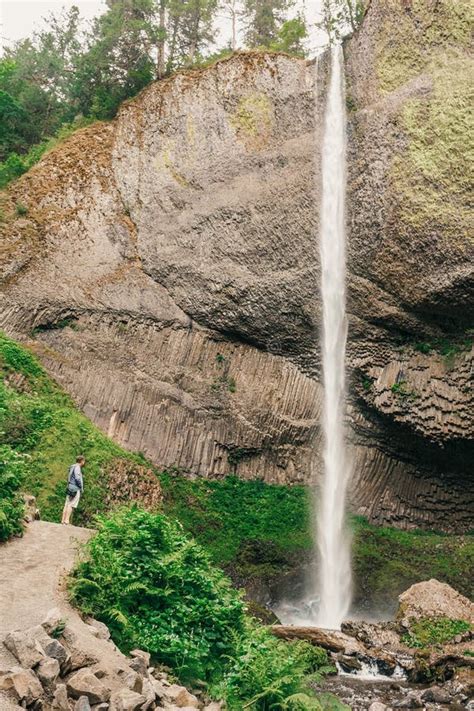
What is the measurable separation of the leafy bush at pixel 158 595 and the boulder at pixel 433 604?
21.2ft

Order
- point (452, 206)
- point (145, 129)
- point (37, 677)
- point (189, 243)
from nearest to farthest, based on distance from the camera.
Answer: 1. point (37, 677)
2. point (452, 206)
3. point (189, 243)
4. point (145, 129)

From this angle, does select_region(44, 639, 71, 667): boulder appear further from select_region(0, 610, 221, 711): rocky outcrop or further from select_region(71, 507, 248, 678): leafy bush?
select_region(71, 507, 248, 678): leafy bush

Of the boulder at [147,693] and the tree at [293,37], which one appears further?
the tree at [293,37]

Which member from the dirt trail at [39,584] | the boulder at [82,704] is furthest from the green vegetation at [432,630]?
the boulder at [82,704]

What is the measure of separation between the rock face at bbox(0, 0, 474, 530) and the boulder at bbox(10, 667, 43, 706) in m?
14.3

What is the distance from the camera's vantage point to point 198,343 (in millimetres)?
21094

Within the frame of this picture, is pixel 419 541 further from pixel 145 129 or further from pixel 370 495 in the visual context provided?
pixel 145 129

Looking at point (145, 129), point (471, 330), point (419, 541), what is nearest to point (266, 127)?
point (145, 129)

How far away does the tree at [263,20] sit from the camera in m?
33.1

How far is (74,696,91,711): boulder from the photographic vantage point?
495 centimetres

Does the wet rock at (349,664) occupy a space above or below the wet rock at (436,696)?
below

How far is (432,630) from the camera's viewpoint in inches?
513

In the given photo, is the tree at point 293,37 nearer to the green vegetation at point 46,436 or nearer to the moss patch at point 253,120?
the moss patch at point 253,120

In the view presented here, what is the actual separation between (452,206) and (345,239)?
3.13 metres
